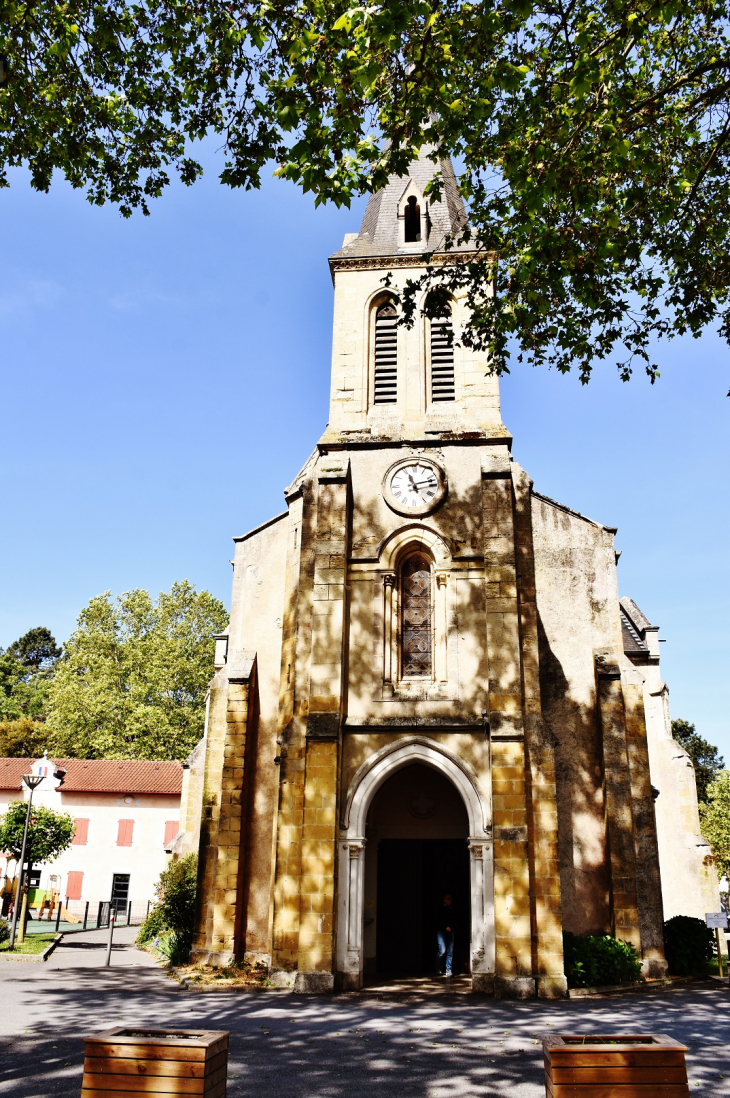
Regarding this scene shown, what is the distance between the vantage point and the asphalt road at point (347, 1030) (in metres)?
8.56

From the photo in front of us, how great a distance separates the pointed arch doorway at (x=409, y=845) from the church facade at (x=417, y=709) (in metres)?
0.04

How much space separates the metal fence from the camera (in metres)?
31.8

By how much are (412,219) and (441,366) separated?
4.47 meters

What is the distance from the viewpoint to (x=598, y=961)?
15.8 metres

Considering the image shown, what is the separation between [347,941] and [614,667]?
776 centimetres

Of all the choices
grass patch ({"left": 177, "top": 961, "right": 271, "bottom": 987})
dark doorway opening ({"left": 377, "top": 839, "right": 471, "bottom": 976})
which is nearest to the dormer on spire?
dark doorway opening ({"left": 377, "top": 839, "right": 471, "bottom": 976})

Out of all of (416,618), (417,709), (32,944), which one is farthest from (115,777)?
(417,709)

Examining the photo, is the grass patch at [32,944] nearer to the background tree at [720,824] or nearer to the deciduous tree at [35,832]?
the deciduous tree at [35,832]

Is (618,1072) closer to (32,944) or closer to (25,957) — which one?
(25,957)

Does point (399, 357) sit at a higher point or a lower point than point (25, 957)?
higher

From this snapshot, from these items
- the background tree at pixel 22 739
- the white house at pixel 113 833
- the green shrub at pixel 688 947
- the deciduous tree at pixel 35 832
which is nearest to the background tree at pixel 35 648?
the background tree at pixel 22 739

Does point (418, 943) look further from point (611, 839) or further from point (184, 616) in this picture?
point (184, 616)

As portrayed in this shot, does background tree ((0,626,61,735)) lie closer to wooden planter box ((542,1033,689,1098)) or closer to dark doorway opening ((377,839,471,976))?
dark doorway opening ((377,839,471,976))

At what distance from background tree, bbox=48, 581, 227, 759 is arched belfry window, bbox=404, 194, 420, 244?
2960cm
